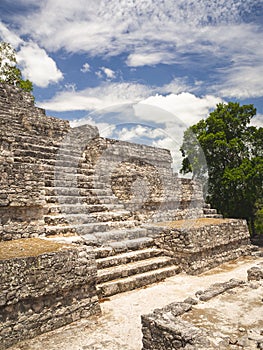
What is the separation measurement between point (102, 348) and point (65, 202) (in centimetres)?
516

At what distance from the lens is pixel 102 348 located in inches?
167

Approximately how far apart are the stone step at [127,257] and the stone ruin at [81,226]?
0.02 meters

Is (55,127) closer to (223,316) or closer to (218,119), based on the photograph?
(218,119)

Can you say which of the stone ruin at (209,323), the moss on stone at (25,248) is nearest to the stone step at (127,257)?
the moss on stone at (25,248)

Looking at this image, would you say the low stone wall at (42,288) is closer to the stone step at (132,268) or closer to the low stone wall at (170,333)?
the stone step at (132,268)

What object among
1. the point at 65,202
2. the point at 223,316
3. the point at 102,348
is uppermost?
the point at 65,202

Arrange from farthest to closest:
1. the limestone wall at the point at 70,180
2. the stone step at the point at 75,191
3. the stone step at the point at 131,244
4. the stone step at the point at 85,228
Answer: the stone step at the point at 75,191
the stone step at the point at 131,244
the stone step at the point at 85,228
the limestone wall at the point at 70,180

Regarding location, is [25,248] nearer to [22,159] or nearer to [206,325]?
[206,325]

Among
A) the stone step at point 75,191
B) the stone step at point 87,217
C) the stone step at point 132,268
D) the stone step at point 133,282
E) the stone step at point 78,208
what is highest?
the stone step at point 75,191

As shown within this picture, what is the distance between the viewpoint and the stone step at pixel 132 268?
648 cm

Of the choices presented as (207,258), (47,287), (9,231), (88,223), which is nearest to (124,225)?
(88,223)

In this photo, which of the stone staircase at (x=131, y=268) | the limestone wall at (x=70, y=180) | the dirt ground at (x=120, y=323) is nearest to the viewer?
the dirt ground at (x=120, y=323)

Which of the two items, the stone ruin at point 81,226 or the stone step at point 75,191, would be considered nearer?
the stone ruin at point 81,226

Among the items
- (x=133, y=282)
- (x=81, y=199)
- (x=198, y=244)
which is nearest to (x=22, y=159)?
(x=81, y=199)
